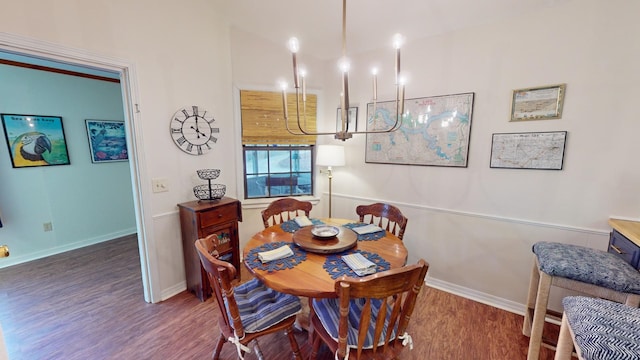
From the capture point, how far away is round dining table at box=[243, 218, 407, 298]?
1.27 meters

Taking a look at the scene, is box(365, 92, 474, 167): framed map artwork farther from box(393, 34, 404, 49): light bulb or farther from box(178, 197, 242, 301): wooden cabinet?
box(178, 197, 242, 301): wooden cabinet

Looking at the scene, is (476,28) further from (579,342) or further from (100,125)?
(100,125)

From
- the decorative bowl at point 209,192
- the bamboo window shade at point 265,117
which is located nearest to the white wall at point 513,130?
the bamboo window shade at point 265,117

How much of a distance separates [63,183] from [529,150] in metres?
5.40

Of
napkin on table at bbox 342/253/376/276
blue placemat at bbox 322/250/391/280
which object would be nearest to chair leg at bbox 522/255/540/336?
blue placemat at bbox 322/250/391/280

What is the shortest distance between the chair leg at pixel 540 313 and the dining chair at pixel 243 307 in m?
→ 1.55

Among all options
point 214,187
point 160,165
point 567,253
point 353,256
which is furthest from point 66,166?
point 567,253

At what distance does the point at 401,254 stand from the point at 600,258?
1.26m

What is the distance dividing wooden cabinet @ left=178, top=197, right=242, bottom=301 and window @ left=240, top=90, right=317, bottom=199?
686mm

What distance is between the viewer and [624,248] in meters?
1.59

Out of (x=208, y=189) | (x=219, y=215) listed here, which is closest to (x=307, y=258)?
(x=219, y=215)

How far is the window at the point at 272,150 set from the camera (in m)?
2.94

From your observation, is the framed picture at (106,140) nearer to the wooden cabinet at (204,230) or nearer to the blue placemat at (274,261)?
the wooden cabinet at (204,230)

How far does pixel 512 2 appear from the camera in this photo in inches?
75.6
